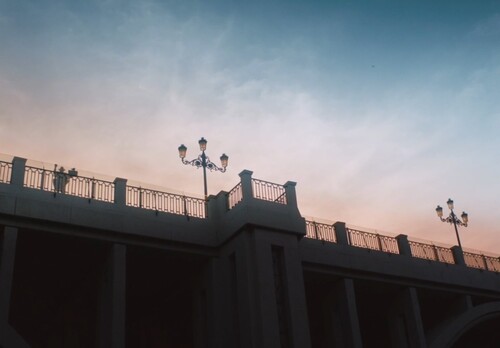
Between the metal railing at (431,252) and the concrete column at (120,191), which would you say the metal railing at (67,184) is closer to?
the concrete column at (120,191)

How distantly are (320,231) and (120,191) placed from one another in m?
8.47

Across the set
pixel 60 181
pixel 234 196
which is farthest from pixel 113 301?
Answer: pixel 234 196

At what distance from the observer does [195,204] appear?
24.1m

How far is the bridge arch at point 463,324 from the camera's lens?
2962 cm

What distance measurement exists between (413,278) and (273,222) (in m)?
8.76

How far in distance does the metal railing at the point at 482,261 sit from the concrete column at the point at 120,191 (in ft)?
57.3

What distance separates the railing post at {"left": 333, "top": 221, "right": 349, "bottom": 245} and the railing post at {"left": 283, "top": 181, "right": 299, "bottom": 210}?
3.63 meters

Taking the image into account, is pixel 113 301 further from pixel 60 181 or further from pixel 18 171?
pixel 18 171

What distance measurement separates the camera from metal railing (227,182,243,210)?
924 inches

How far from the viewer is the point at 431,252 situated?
99.0 ft

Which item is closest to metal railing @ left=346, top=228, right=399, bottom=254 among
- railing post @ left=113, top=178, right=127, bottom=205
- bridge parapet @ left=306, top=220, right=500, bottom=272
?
bridge parapet @ left=306, top=220, right=500, bottom=272

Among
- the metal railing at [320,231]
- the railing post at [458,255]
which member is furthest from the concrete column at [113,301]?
the railing post at [458,255]

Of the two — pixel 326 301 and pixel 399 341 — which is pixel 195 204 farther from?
pixel 399 341

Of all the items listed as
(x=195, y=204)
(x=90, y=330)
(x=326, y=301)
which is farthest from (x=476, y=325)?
(x=90, y=330)
